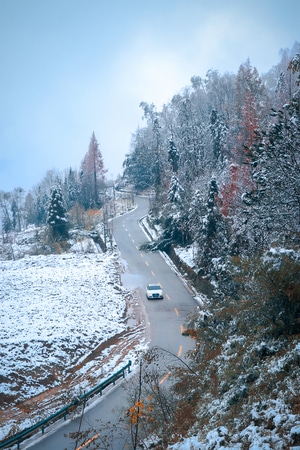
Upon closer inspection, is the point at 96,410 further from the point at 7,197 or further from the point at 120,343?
the point at 7,197

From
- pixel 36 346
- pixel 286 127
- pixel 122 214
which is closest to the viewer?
pixel 286 127

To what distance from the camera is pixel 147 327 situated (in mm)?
22859

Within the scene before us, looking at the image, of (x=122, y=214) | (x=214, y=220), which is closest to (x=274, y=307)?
(x=214, y=220)

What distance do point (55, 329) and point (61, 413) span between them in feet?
23.5

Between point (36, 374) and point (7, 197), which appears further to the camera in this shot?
point (7, 197)

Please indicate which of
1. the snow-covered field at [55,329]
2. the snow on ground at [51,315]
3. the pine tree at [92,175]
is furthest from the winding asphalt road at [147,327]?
the pine tree at [92,175]

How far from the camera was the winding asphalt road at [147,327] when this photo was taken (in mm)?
12086

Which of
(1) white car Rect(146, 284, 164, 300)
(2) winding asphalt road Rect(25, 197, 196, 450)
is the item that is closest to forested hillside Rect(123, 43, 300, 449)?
(2) winding asphalt road Rect(25, 197, 196, 450)

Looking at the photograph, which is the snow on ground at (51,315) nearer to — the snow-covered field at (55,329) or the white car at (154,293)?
the snow-covered field at (55,329)

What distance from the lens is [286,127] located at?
12391 mm

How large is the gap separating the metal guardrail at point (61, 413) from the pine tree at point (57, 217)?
101ft

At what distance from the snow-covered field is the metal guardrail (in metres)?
0.81

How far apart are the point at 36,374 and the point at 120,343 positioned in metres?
5.60

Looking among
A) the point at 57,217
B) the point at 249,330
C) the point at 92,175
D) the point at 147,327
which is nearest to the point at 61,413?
the point at 249,330
